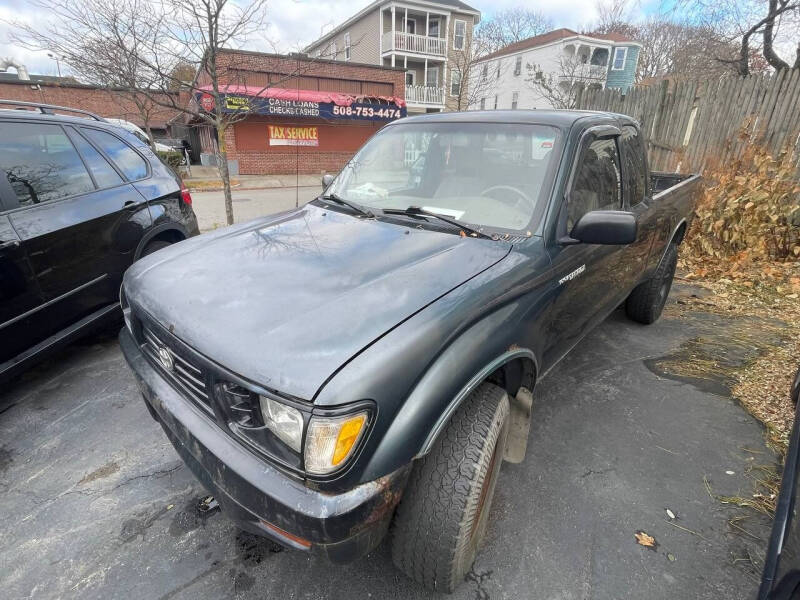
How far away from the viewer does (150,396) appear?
1827 millimetres

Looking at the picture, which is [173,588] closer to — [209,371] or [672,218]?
[209,371]

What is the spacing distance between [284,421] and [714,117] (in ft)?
26.4

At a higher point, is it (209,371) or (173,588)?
(209,371)

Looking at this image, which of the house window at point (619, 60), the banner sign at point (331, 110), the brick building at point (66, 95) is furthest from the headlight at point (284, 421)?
the house window at point (619, 60)

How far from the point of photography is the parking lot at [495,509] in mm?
1807

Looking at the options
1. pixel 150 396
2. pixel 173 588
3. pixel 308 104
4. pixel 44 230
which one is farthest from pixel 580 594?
pixel 308 104

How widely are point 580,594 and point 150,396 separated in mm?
1989

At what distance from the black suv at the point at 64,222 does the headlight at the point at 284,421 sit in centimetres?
232

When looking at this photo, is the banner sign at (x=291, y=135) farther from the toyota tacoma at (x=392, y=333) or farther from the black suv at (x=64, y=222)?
the toyota tacoma at (x=392, y=333)

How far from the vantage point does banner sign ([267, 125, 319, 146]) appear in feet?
57.5

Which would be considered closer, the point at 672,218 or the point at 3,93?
the point at 672,218

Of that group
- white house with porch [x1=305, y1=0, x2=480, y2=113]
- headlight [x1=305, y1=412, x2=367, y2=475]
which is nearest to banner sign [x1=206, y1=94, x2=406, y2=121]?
white house with porch [x1=305, y1=0, x2=480, y2=113]

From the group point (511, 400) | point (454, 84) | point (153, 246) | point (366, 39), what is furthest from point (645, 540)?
point (366, 39)

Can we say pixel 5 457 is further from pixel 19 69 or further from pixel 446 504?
pixel 19 69
